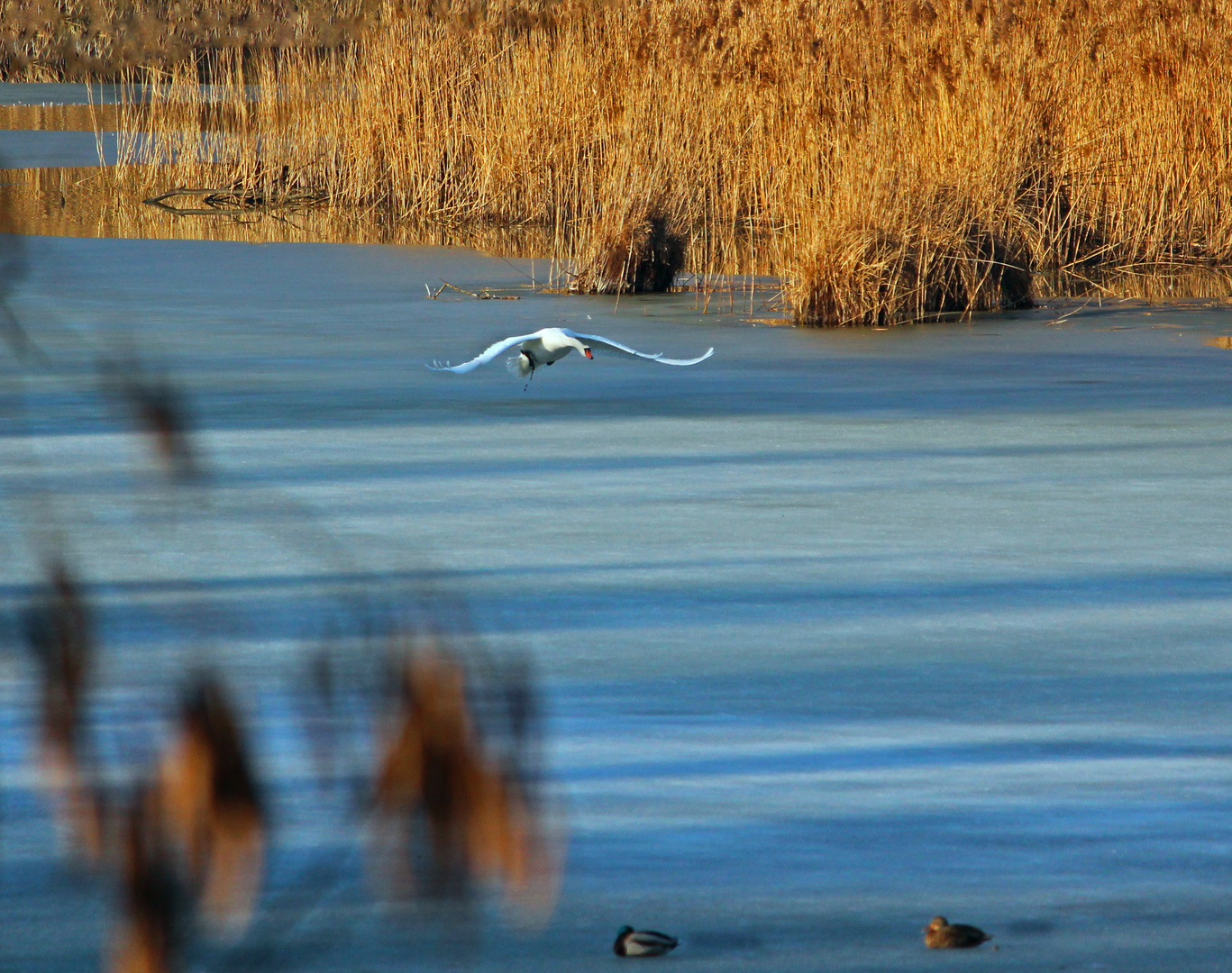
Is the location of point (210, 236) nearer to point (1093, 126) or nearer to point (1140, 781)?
Answer: point (1093, 126)

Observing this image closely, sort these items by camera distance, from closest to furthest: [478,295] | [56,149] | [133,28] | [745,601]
A: 1. [745,601]
2. [478,295]
3. [56,149]
4. [133,28]

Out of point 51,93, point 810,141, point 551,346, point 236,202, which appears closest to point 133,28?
point 51,93


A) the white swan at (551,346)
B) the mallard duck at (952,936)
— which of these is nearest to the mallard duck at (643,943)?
the mallard duck at (952,936)

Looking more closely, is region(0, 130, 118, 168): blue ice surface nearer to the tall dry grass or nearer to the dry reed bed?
the dry reed bed

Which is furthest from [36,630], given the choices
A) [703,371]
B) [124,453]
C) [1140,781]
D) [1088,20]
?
[1088,20]

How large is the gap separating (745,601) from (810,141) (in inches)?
285

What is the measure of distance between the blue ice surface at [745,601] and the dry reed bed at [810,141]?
896 millimetres

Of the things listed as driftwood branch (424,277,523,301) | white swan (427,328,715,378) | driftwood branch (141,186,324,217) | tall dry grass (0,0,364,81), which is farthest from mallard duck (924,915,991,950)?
tall dry grass (0,0,364,81)

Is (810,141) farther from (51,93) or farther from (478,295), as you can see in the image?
(51,93)

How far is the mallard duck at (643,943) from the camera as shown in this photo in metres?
2.56

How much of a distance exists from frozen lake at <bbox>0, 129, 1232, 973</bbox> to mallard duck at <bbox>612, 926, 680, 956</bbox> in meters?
0.03

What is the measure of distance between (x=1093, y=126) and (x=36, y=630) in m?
11.0

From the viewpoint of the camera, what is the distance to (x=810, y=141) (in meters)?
11.2

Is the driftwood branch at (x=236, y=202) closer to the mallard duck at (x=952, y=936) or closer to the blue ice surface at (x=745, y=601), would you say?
the blue ice surface at (x=745, y=601)
